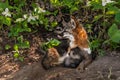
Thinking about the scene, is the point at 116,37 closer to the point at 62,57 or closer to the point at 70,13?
the point at 62,57

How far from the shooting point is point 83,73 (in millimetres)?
4441

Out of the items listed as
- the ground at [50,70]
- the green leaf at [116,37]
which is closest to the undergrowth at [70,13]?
the green leaf at [116,37]

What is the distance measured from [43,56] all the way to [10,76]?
1.72ft

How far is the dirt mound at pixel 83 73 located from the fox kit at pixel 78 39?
10 centimetres

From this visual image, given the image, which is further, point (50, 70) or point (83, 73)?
point (50, 70)

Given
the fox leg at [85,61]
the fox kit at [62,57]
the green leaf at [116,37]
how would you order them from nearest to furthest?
the green leaf at [116,37] < the fox leg at [85,61] < the fox kit at [62,57]

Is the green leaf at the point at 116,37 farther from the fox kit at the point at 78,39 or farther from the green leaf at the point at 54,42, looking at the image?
the green leaf at the point at 54,42

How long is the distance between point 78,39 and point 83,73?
1.42 feet

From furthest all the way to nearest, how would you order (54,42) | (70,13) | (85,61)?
(70,13) < (54,42) < (85,61)

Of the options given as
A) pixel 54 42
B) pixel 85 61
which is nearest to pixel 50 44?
pixel 54 42

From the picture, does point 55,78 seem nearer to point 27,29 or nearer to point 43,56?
point 43,56

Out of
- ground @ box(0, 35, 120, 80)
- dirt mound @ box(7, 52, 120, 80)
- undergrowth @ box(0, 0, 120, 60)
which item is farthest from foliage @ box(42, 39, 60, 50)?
dirt mound @ box(7, 52, 120, 80)

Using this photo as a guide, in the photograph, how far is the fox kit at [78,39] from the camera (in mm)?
4559

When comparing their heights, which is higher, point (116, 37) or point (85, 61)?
point (116, 37)
